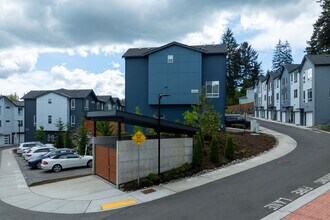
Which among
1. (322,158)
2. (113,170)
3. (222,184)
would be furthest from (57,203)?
(322,158)

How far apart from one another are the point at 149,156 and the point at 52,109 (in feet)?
136

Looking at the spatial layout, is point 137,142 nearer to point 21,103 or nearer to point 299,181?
point 299,181

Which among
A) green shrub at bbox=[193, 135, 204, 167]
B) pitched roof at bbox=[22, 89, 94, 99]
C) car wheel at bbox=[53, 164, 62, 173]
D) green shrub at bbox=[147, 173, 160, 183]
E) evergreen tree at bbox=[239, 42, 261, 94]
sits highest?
evergreen tree at bbox=[239, 42, 261, 94]

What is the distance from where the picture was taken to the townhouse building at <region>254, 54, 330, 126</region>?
1547 inches

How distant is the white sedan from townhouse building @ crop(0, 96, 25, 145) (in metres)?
45.4

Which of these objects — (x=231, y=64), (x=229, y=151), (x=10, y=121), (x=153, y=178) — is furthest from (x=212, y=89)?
(x=231, y=64)

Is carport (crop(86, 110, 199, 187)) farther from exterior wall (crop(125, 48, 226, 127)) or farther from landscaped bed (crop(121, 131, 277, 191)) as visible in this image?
exterior wall (crop(125, 48, 226, 127))

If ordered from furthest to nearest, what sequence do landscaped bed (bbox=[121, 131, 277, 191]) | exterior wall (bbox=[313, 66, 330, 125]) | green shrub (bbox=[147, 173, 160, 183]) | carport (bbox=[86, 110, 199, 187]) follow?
exterior wall (bbox=[313, 66, 330, 125]) < green shrub (bbox=[147, 173, 160, 183]) < landscaped bed (bbox=[121, 131, 277, 191]) < carport (bbox=[86, 110, 199, 187])

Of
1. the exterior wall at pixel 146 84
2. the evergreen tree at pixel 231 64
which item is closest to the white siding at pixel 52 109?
the exterior wall at pixel 146 84

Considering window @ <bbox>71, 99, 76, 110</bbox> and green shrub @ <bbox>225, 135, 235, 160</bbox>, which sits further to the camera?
window @ <bbox>71, 99, 76, 110</bbox>

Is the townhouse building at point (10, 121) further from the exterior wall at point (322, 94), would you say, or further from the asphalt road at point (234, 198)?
the exterior wall at point (322, 94)

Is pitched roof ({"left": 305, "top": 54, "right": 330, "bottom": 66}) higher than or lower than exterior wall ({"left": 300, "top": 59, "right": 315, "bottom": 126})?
higher

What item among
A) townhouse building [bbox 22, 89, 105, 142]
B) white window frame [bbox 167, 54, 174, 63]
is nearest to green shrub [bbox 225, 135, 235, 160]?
white window frame [bbox 167, 54, 174, 63]

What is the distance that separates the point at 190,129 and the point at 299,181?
272 inches
